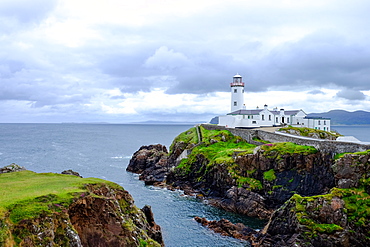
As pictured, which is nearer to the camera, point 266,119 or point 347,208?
point 347,208

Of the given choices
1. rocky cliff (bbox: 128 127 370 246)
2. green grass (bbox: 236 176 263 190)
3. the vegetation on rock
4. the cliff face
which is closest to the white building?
rocky cliff (bbox: 128 127 370 246)

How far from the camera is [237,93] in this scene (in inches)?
3851

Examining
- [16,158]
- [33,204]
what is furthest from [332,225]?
[16,158]

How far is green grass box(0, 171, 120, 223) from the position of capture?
21.5 meters

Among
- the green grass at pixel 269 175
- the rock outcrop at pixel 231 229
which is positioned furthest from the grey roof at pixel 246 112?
the rock outcrop at pixel 231 229

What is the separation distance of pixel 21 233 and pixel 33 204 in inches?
98.5

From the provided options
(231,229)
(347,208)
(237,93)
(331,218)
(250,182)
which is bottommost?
(231,229)

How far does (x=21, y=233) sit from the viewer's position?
20375 mm

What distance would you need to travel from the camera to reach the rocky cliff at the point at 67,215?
20.8 m

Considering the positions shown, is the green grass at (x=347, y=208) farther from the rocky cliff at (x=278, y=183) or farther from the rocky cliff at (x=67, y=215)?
the rocky cliff at (x=67, y=215)

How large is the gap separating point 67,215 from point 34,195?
3304 millimetres

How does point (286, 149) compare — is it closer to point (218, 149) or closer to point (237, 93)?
Answer: point (218, 149)

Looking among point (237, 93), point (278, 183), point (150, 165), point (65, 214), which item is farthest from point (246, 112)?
point (65, 214)

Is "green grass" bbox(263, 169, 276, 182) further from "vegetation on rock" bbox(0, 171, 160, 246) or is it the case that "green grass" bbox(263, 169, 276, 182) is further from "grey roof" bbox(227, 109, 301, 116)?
"grey roof" bbox(227, 109, 301, 116)
